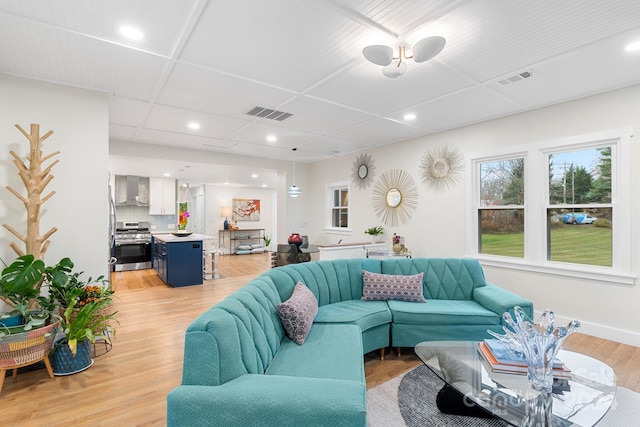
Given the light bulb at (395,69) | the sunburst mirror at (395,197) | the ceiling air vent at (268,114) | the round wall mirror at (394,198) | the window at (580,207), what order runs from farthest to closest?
1. the round wall mirror at (394,198)
2. the sunburst mirror at (395,197)
3. the ceiling air vent at (268,114)
4. the window at (580,207)
5. the light bulb at (395,69)

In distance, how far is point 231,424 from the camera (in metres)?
Result: 1.21

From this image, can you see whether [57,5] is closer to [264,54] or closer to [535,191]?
[264,54]

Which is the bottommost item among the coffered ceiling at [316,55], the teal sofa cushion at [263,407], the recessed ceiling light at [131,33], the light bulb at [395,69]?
the teal sofa cushion at [263,407]

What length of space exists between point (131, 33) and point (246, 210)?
9216mm

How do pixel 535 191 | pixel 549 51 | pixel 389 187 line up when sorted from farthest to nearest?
pixel 389 187, pixel 535 191, pixel 549 51

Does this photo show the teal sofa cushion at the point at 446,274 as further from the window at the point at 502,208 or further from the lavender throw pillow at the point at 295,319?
the lavender throw pillow at the point at 295,319

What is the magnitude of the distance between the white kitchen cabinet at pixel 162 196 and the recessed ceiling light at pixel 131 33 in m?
7.32

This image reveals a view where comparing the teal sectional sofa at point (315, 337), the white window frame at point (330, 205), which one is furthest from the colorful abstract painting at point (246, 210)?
the teal sectional sofa at point (315, 337)

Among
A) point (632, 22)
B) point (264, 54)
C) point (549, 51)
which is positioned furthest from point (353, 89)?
point (632, 22)

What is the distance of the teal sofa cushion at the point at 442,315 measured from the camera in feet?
8.98

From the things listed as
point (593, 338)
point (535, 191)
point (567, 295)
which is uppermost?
point (535, 191)

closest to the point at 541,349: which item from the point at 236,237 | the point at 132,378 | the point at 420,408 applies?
the point at 420,408

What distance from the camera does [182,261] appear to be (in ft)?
18.8

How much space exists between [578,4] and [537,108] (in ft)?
6.78
